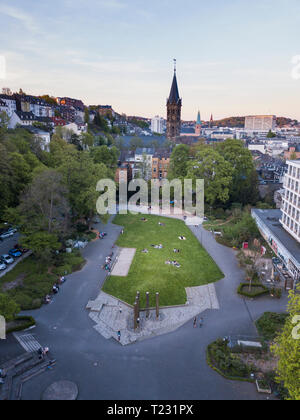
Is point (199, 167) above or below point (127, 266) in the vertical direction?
above

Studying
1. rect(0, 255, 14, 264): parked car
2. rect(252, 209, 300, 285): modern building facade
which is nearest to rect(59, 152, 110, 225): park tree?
rect(0, 255, 14, 264): parked car

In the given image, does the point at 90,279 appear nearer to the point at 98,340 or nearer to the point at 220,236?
the point at 98,340

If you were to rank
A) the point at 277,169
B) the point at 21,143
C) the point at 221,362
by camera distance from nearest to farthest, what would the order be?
the point at 221,362 → the point at 21,143 → the point at 277,169

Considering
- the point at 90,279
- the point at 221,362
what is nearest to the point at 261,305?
the point at 221,362

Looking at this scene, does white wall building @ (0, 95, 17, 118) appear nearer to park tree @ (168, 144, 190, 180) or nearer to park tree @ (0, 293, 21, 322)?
park tree @ (168, 144, 190, 180)

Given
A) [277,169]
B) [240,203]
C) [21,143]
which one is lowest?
[240,203]

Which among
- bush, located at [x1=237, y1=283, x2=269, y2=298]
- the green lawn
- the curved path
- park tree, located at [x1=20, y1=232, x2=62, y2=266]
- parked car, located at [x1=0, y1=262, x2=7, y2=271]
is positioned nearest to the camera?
the curved path
